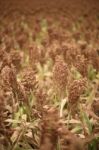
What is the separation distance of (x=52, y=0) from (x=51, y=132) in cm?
1139

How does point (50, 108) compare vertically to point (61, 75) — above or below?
below

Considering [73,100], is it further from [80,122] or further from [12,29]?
[12,29]

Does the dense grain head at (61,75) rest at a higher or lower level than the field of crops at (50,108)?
higher

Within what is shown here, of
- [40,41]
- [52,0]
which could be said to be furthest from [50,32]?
[52,0]

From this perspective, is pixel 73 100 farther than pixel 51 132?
Yes

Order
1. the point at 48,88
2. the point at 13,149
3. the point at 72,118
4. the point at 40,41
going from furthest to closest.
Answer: the point at 40,41 → the point at 48,88 → the point at 72,118 → the point at 13,149

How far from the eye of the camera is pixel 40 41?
16.0 feet

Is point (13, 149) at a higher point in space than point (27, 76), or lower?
lower

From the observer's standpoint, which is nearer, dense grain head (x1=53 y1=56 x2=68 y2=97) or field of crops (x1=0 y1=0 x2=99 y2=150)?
field of crops (x1=0 y1=0 x2=99 y2=150)

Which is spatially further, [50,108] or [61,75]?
[61,75]

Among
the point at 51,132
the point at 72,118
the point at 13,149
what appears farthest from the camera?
the point at 72,118

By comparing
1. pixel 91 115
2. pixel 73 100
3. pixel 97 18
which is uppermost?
pixel 97 18

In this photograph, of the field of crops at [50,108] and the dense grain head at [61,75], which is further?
the dense grain head at [61,75]

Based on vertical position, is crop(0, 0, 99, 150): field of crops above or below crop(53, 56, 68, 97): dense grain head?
below
